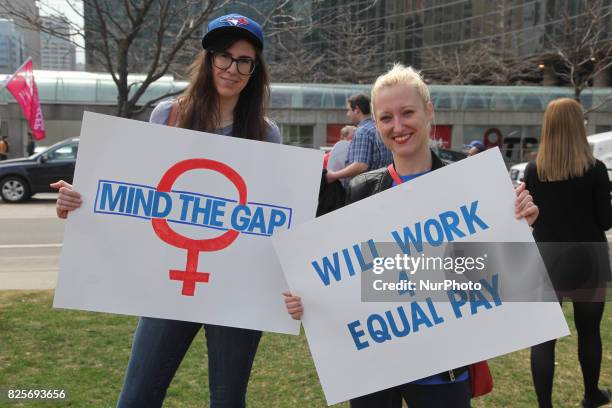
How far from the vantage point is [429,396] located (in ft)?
6.91

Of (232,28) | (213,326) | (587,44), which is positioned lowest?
(213,326)

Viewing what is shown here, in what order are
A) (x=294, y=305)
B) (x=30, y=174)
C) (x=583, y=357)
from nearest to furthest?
(x=294, y=305)
(x=583, y=357)
(x=30, y=174)

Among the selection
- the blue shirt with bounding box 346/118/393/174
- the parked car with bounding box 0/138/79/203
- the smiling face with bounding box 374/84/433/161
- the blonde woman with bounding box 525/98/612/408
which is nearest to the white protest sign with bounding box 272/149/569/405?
the smiling face with bounding box 374/84/433/161

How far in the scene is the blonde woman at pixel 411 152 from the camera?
210 centimetres

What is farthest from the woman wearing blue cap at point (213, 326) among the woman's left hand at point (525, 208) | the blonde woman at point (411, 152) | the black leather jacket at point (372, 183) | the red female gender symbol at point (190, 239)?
the woman's left hand at point (525, 208)

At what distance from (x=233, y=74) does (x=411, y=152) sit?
749 millimetres

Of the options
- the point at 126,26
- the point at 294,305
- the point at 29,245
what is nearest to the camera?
the point at 294,305

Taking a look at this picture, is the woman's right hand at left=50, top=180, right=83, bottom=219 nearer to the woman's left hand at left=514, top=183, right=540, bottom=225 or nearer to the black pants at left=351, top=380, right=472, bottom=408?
the black pants at left=351, top=380, right=472, bottom=408

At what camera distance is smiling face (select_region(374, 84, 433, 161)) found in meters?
2.12

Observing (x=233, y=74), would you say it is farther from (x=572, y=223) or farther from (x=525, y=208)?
(x=572, y=223)

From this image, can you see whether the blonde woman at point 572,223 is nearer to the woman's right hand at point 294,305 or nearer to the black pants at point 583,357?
the black pants at point 583,357

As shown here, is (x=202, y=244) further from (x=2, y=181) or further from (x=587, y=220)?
(x=2, y=181)

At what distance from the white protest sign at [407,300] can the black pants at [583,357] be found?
1.56 m

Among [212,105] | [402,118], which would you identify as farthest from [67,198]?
[402,118]
